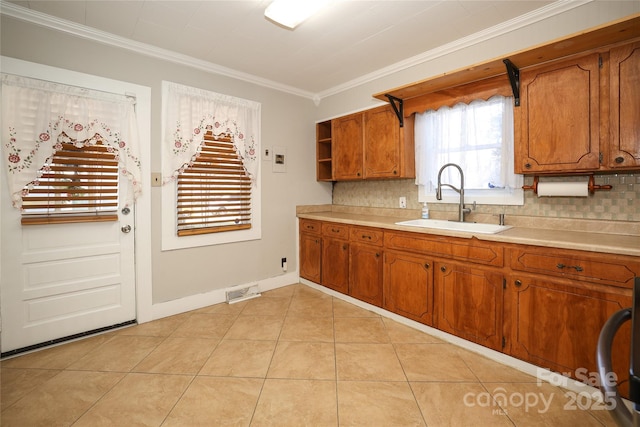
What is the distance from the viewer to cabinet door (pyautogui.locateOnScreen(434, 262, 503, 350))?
2.05 meters

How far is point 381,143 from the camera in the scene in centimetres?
316

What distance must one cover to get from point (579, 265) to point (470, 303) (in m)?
0.72

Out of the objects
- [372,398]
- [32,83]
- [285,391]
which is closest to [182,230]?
[32,83]

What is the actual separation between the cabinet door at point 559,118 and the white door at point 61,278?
3.31 meters

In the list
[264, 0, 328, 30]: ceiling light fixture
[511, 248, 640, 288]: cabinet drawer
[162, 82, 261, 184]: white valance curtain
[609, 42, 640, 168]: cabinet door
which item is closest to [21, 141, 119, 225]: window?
[162, 82, 261, 184]: white valance curtain

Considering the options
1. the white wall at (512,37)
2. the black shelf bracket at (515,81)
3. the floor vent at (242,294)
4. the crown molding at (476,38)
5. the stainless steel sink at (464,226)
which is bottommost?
the floor vent at (242,294)

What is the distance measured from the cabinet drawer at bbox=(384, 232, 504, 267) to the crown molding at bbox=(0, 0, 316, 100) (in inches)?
93.1

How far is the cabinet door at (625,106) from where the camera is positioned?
5.63 ft

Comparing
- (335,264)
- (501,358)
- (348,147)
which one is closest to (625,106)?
(501,358)

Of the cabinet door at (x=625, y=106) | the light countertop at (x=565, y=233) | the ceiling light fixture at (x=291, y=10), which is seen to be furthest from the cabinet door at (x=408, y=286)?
the ceiling light fixture at (x=291, y=10)

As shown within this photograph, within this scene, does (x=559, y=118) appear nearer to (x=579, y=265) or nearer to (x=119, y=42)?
(x=579, y=265)

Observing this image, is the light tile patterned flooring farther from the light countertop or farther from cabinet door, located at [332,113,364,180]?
cabinet door, located at [332,113,364,180]

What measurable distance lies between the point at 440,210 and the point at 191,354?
255 centimetres

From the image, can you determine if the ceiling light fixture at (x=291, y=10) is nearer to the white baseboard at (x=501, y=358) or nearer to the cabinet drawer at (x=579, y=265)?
the cabinet drawer at (x=579, y=265)
